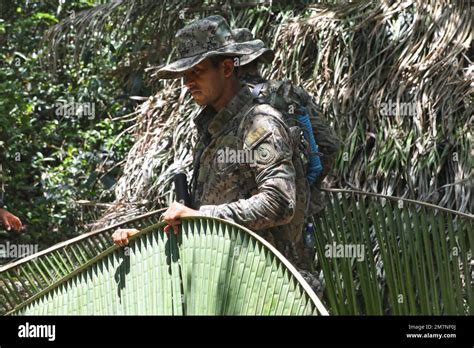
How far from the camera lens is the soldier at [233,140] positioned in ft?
12.6

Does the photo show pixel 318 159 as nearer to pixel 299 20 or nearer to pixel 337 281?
pixel 337 281

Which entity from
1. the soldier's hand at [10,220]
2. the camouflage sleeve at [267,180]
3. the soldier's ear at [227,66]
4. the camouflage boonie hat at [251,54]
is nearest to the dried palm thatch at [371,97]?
the soldier's hand at [10,220]

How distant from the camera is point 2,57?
9875 millimetres

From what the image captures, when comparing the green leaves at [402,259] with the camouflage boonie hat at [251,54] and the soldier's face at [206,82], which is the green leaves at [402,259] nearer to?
the camouflage boonie hat at [251,54]

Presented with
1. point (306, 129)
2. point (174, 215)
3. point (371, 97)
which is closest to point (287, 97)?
point (306, 129)

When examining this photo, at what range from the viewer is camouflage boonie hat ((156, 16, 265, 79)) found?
4.09 metres

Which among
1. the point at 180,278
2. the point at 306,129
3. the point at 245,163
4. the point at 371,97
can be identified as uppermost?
the point at 371,97

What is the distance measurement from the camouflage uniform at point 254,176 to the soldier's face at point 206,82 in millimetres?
70

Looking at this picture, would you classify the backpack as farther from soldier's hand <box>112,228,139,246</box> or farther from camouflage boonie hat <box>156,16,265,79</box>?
soldier's hand <box>112,228,139,246</box>

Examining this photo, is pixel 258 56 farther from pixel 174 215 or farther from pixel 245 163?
pixel 174 215

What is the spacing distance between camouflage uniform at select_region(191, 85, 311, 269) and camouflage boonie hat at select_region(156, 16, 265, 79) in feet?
0.56

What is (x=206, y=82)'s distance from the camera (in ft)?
13.6

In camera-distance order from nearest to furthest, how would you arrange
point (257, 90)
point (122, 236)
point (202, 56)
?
point (122, 236), point (202, 56), point (257, 90)

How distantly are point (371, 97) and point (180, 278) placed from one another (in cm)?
378
